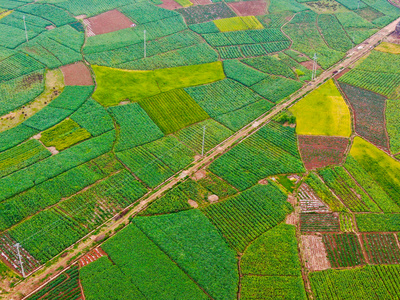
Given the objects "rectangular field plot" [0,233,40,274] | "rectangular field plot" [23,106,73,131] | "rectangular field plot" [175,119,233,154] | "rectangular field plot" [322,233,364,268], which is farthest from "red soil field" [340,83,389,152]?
"rectangular field plot" [0,233,40,274]

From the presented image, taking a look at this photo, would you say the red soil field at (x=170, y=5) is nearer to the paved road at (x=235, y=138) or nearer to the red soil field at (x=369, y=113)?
the paved road at (x=235, y=138)

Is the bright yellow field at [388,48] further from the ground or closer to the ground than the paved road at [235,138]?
further from the ground

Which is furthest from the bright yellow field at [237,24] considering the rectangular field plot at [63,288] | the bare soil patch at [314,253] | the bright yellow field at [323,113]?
the rectangular field plot at [63,288]

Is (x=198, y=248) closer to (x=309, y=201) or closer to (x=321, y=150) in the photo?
(x=309, y=201)

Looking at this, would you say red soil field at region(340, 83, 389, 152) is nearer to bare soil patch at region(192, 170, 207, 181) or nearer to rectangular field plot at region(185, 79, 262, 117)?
rectangular field plot at region(185, 79, 262, 117)

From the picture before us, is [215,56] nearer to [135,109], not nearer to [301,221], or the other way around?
[135,109]

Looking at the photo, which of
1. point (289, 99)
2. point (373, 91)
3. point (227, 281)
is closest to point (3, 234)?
point (227, 281)
